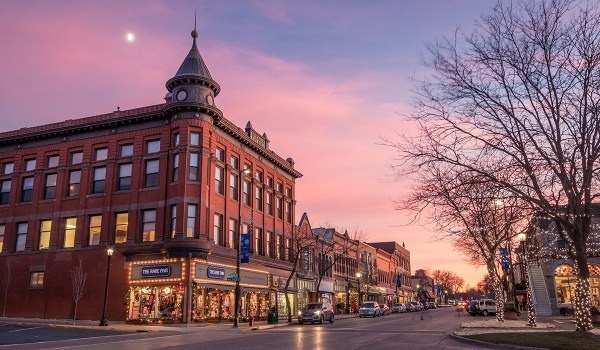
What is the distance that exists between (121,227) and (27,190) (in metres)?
10.5

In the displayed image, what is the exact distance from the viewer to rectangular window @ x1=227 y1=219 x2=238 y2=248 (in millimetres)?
40312

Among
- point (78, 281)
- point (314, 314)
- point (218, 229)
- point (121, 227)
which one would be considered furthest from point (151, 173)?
point (314, 314)

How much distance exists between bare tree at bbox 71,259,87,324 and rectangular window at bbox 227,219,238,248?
10839 mm

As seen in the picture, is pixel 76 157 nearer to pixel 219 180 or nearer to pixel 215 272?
pixel 219 180

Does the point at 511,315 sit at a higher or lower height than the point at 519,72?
lower

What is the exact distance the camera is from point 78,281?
35156 mm

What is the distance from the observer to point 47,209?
4000 cm

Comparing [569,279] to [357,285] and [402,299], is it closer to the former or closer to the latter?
[357,285]

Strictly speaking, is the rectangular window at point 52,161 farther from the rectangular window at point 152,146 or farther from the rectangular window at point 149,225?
the rectangular window at point 149,225

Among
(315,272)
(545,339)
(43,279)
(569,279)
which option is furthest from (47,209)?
(569,279)

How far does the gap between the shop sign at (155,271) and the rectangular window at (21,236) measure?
12.7 metres

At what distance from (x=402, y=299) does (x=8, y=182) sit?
98900 mm

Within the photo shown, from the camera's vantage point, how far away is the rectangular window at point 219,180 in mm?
39206

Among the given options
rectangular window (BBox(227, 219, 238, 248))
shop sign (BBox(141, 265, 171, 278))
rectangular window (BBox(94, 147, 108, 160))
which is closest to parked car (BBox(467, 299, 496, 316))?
rectangular window (BBox(227, 219, 238, 248))
